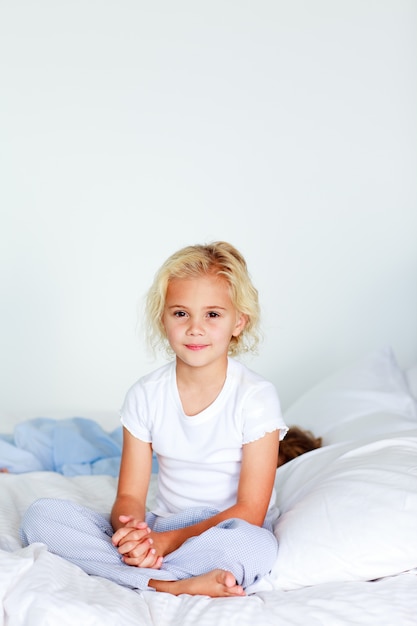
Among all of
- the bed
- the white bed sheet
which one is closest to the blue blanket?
the bed

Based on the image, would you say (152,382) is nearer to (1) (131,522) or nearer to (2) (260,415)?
(2) (260,415)

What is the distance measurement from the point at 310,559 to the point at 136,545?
29 centimetres

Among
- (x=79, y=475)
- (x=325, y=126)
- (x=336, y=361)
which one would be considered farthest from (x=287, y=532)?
(x=325, y=126)

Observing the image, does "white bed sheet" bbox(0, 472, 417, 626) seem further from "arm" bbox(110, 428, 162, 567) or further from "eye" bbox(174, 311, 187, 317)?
"eye" bbox(174, 311, 187, 317)

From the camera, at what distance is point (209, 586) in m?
1.45

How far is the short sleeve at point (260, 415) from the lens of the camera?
1.72 metres

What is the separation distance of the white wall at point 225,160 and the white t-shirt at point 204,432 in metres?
1.25

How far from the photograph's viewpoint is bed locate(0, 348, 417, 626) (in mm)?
1303

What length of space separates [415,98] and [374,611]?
1993mm

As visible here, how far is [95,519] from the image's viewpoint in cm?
166

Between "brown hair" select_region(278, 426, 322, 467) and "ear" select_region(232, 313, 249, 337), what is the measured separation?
0.44 m

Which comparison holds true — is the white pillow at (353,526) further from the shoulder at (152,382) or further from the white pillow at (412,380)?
the white pillow at (412,380)

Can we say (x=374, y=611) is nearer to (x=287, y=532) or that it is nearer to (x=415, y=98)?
(x=287, y=532)

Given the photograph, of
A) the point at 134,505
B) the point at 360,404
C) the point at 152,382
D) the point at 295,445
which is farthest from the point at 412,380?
the point at 134,505
